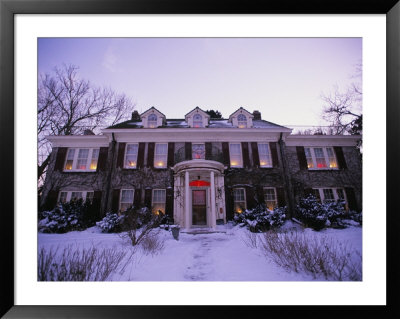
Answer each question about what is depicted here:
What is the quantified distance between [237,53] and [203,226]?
24.8 feet

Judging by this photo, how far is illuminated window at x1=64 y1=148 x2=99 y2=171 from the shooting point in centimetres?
1053

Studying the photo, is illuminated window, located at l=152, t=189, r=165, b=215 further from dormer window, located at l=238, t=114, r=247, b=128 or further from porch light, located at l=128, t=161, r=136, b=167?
dormer window, located at l=238, t=114, r=247, b=128

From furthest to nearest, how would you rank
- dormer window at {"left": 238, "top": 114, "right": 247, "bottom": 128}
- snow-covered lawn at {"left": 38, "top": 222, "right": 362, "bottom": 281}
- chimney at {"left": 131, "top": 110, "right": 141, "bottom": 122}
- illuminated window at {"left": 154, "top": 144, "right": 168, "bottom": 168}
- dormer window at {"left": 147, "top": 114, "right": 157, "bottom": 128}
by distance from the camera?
chimney at {"left": 131, "top": 110, "right": 141, "bottom": 122}
dormer window at {"left": 238, "top": 114, "right": 247, "bottom": 128}
dormer window at {"left": 147, "top": 114, "right": 157, "bottom": 128}
illuminated window at {"left": 154, "top": 144, "right": 168, "bottom": 168}
snow-covered lawn at {"left": 38, "top": 222, "right": 362, "bottom": 281}

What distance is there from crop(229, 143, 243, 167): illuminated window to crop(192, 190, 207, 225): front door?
7.05 feet

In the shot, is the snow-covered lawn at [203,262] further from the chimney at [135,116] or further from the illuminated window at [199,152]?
the chimney at [135,116]

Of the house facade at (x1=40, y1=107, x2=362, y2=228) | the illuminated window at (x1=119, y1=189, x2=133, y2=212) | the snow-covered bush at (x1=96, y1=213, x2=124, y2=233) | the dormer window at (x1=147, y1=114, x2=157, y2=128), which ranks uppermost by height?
the dormer window at (x1=147, y1=114, x2=157, y2=128)

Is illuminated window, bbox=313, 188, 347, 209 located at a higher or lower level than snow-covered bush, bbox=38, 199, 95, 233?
higher

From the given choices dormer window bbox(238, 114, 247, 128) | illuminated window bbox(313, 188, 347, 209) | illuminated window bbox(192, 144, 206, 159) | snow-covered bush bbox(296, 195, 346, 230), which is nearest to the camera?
snow-covered bush bbox(296, 195, 346, 230)

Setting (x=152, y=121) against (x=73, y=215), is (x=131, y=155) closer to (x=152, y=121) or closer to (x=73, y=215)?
(x=152, y=121)

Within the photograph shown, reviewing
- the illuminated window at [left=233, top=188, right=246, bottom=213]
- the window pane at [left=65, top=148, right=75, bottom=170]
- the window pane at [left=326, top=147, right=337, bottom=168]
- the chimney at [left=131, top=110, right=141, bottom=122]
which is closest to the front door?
the illuminated window at [left=233, top=188, right=246, bottom=213]

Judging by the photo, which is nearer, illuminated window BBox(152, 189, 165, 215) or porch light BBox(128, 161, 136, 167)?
illuminated window BBox(152, 189, 165, 215)

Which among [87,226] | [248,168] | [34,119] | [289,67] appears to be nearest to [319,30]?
[289,67]

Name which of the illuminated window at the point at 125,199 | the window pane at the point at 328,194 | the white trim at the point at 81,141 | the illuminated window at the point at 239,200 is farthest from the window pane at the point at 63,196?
the window pane at the point at 328,194

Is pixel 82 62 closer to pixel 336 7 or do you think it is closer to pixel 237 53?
pixel 237 53
